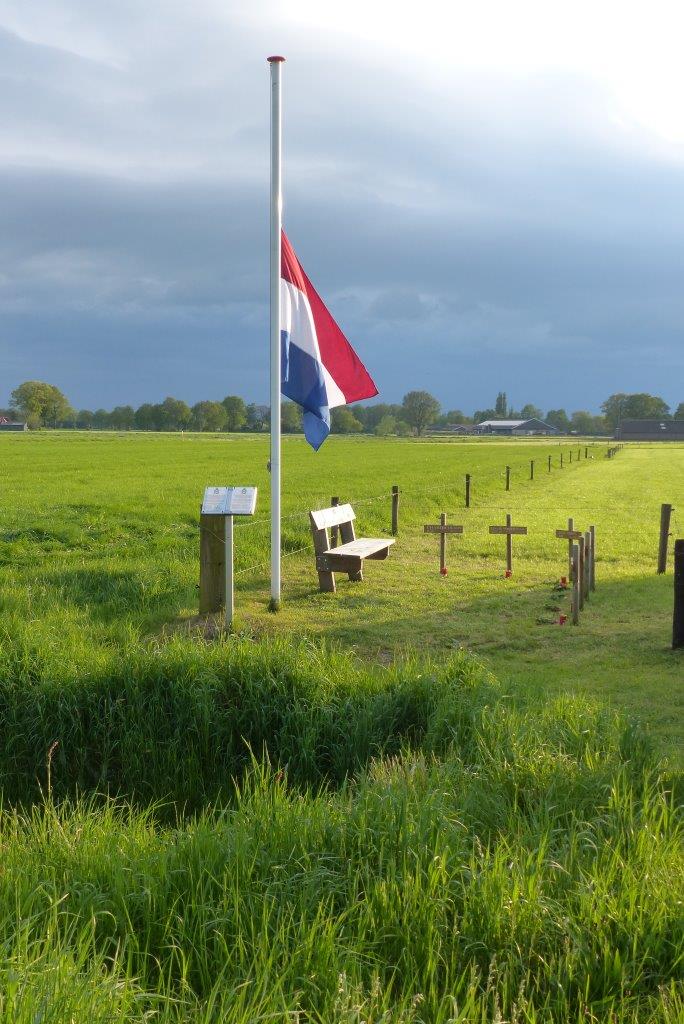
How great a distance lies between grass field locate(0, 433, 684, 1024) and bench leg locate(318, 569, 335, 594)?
0.25 m

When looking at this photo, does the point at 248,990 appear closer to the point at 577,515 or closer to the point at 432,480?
the point at 577,515

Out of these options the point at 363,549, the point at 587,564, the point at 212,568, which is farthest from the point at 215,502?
the point at 587,564

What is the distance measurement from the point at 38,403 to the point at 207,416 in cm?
3439

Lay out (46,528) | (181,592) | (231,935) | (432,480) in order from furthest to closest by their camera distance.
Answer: (432,480)
(46,528)
(181,592)
(231,935)

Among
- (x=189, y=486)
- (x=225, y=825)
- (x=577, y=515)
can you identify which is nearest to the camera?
(x=225, y=825)

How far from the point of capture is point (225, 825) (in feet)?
14.4

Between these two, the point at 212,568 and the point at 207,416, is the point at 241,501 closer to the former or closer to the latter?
the point at 212,568

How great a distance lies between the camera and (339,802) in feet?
15.5

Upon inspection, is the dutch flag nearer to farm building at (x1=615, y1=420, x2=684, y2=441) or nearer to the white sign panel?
the white sign panel

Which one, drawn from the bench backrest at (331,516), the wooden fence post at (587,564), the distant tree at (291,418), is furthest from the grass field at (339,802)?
the distant tree at (291,418)

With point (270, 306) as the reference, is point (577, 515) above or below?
below

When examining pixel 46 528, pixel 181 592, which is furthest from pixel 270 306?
pixel 46 528

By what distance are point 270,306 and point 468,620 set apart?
15.0ft

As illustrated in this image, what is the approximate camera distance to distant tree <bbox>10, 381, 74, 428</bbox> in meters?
174
